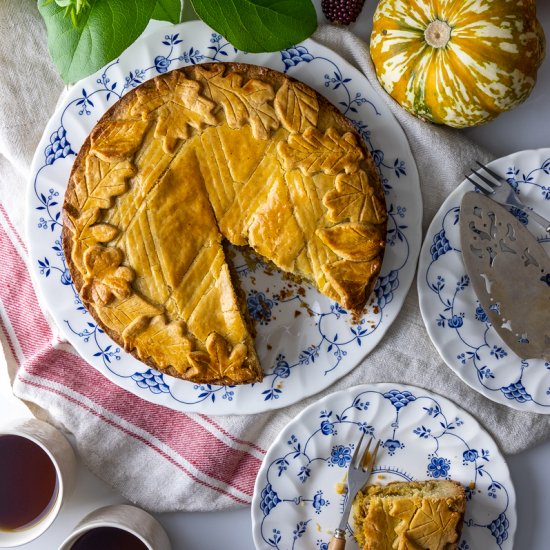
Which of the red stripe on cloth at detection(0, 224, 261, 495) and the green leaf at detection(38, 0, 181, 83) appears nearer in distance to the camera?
the green leaf at detection(38, 0, 181, 83)

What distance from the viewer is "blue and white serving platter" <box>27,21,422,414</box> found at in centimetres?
302

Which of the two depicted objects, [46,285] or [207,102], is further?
[46,285]

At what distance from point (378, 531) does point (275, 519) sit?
1.43 feet

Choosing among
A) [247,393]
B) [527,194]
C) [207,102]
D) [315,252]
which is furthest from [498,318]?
[207,102]

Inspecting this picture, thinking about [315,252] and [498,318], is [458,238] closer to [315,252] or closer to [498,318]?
[498,318]

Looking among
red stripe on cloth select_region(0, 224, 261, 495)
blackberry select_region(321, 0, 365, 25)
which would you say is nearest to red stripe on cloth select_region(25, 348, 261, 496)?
red stripe on cloth select_region(0, 224, 261, 495)

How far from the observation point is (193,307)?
2887 mm

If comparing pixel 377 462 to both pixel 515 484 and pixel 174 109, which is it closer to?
pixel 515 484

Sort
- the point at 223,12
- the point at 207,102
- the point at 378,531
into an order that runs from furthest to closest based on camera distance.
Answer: the point at 378,531 → the point at 207,102 → the point at 223,12

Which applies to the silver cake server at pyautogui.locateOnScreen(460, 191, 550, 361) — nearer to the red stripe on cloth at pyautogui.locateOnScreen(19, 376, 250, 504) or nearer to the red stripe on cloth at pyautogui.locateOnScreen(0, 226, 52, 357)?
the red stripe on cloth at pyautogui.locateOnScreen(19, 376, 250, 504)

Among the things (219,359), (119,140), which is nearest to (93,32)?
(119,140)

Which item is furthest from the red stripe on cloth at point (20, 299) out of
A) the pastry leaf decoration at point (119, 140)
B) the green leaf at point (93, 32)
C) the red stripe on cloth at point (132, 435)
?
the green leaf at point (93, 32)

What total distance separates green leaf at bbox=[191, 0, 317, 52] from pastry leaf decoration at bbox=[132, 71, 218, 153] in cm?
27

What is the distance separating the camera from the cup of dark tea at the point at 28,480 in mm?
3070
